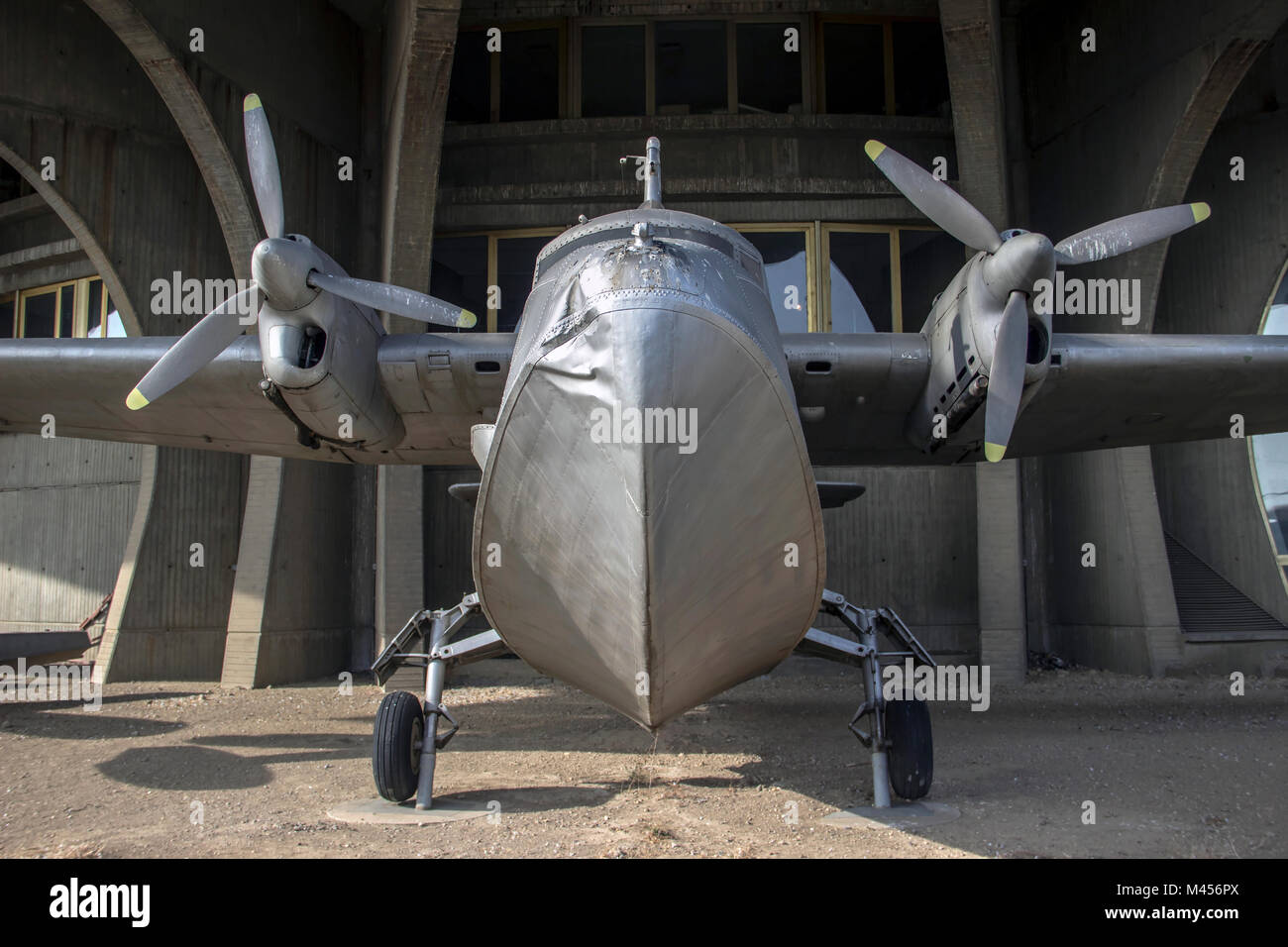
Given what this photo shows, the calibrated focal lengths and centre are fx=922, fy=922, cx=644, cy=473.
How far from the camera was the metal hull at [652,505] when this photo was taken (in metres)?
4.57

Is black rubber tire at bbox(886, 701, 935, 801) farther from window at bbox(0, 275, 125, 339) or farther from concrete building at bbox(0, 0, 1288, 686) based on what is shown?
window at bbox(0, 275, 125, 339)

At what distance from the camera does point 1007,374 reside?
6918mm

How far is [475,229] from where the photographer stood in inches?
607

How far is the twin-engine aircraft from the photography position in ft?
15.4

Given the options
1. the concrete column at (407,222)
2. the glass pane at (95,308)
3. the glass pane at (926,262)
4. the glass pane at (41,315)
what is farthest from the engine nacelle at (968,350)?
the glass pane at (41,315)

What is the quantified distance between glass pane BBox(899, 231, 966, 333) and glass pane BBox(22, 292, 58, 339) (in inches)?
632

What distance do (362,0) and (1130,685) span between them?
52.8 feet

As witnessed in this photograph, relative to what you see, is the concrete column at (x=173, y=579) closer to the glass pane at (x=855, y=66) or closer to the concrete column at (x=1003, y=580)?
the concrete column at (x=1003, y=580)

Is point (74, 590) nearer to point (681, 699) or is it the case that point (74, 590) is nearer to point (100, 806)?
point (100, 806)

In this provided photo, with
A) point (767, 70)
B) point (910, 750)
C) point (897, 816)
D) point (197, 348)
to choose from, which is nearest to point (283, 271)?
point (197, 348)

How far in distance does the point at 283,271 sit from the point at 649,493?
437cm

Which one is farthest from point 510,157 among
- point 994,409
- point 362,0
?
point 994,409

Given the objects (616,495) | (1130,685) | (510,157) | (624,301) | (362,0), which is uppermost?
(362,0)

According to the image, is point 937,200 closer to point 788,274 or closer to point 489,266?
point 788,274
